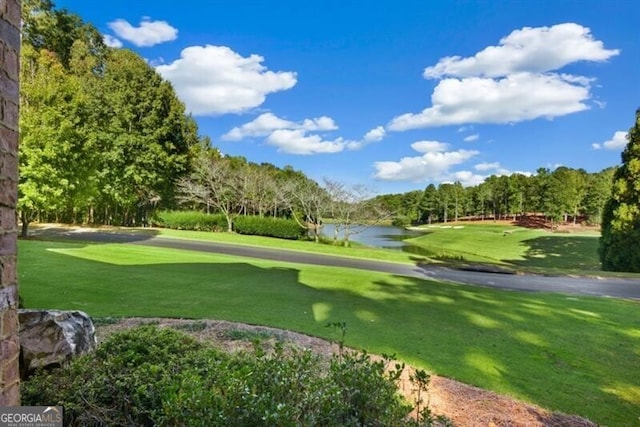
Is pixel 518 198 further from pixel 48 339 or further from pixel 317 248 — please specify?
pixel 48 339

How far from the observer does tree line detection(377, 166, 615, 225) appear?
171 feet

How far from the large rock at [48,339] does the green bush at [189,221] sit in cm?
2697

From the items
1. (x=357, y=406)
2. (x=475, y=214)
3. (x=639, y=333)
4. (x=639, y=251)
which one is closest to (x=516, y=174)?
(x=475, y=214)

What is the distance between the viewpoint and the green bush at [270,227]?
1170 inches

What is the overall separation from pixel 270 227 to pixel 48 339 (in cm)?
2676

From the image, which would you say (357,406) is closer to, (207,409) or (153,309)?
(207,409)

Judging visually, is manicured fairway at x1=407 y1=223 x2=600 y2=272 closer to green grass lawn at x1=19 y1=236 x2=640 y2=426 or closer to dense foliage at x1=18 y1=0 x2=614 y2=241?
dense foliage at x1=18 y1=0 x2=614 y2=241

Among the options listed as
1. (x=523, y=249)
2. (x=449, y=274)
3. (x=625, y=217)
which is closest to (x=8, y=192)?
(x=449, y=274)

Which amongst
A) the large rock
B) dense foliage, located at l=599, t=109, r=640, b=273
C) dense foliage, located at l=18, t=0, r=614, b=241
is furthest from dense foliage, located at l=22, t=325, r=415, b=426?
dense foliage, located at l=599, t=109, r=640, b=273

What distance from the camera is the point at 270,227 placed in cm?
2981

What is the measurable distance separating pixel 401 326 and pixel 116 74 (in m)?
30.7

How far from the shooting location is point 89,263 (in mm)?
11539

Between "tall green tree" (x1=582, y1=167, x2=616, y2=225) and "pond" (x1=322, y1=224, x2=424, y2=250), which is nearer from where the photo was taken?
"pond" (x1=322, y1=224, x2=424, y2=250)

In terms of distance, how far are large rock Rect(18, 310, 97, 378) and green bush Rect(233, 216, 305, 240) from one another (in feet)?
85.9
